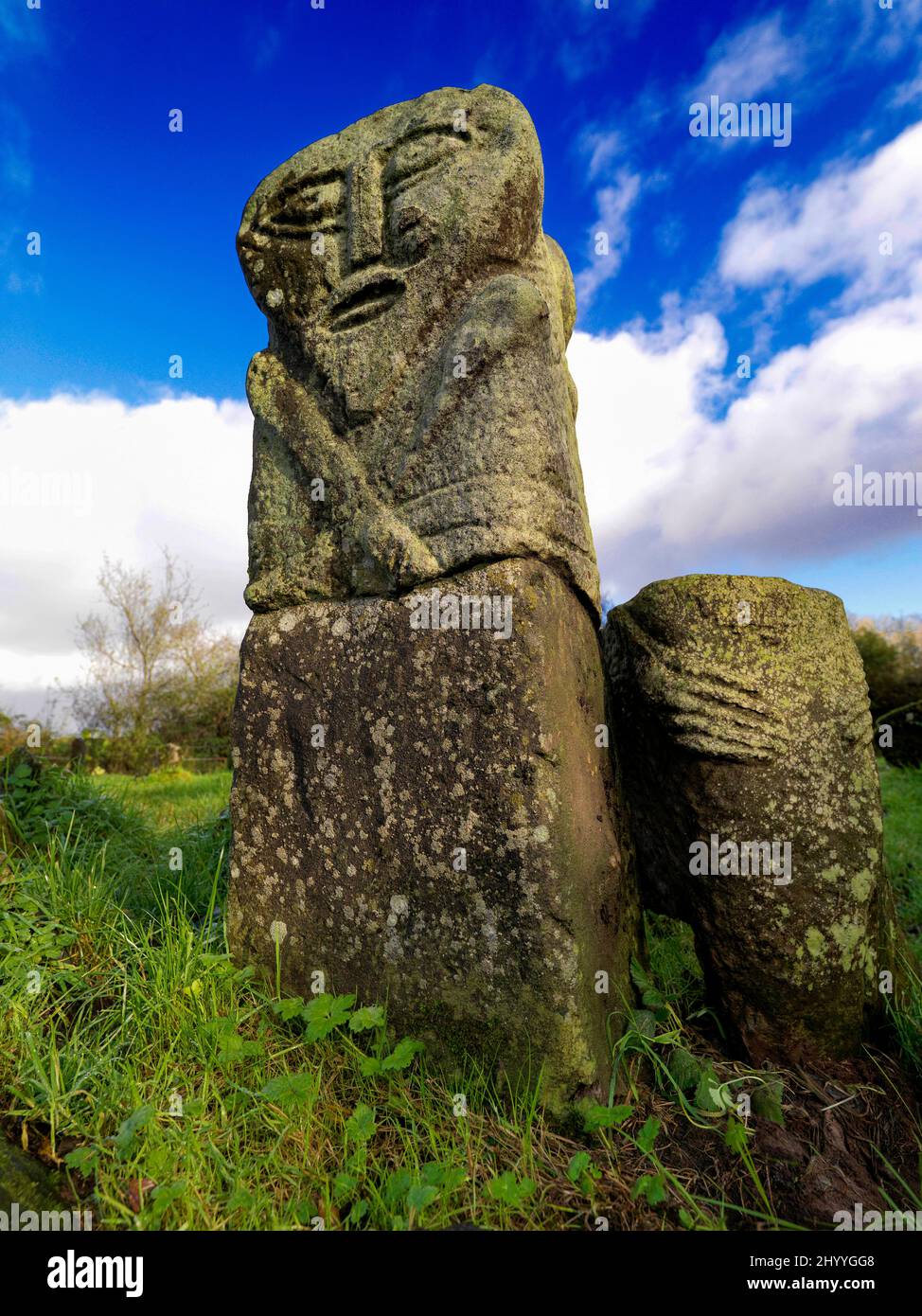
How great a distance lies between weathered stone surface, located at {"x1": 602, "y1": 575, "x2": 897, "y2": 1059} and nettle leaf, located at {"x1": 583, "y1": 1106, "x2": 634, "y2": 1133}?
0.61 metres

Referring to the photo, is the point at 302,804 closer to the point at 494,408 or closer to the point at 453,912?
the point at 453,912

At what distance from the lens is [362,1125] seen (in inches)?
83.8

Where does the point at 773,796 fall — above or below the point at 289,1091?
above

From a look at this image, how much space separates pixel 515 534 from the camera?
8.08ft

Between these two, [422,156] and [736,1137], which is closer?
[736,1137]

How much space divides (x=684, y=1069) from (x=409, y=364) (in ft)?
8.44

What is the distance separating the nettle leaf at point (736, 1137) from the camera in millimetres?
2152

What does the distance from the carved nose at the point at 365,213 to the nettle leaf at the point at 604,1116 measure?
301cm

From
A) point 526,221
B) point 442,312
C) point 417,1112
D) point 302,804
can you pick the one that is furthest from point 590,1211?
point 526,221

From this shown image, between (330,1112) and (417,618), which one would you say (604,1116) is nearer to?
(330,1112)

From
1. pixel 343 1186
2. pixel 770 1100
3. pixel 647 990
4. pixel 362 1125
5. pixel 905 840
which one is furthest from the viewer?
pixel 905 840


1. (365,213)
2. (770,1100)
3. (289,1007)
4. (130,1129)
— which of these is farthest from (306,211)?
(770,1100)
